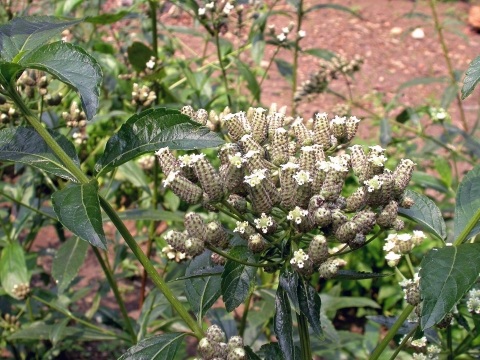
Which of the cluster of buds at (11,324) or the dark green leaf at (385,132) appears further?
the dark green leaf at (385,132)

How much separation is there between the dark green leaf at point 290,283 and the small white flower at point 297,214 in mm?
130

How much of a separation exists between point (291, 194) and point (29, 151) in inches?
27.4

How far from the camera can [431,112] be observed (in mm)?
3572

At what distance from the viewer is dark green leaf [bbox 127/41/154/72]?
304cm

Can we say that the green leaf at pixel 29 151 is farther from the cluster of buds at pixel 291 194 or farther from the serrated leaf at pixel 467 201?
the serrated leaf at pixel 467 201

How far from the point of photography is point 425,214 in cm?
170

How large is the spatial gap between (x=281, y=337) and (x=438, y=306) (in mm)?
388

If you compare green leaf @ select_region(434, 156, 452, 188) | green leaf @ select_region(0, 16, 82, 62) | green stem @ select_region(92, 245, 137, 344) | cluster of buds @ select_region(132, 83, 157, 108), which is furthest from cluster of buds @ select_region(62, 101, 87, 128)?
green leaf @ select_region(434, 156, 452, 188)

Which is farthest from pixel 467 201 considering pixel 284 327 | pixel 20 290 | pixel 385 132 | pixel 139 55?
pixel 385 132

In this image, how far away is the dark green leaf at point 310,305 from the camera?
4.67 feet

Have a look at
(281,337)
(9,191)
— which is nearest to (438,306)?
(281,337)

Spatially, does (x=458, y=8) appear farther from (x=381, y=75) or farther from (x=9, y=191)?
(x=9, y=191)

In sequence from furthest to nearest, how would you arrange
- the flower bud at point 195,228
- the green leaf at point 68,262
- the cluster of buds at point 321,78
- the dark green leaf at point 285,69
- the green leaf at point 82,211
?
the dark green leaf at point 285,69 → the cluster of buds at point 321,78 → the green leaf at point 68,262 → the flower bud at point 195,228 → the green leaf at point 82,211

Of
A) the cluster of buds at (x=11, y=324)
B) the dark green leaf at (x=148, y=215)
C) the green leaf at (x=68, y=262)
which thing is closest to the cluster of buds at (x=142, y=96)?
the dark green leaf at (x=148, y=215)
